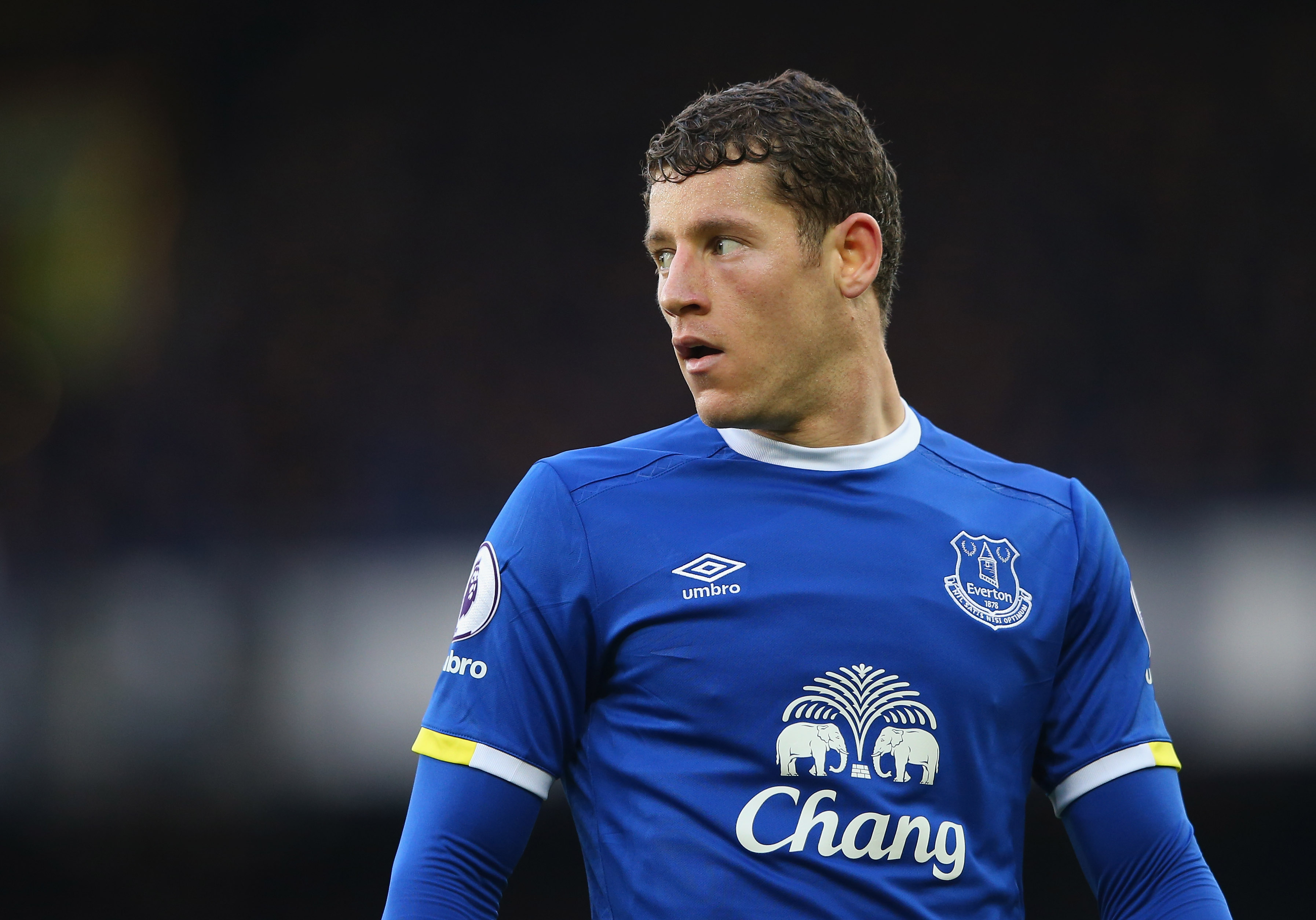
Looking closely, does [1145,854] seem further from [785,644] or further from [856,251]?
[856,251]

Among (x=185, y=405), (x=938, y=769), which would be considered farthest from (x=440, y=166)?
(x=938, y=769)

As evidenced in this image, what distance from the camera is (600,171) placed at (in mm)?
6105

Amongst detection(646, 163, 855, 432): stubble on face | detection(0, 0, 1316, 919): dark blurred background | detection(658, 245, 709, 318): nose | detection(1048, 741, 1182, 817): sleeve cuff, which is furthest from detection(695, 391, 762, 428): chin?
detection(0, 0, 1316, 919): dark blurred background

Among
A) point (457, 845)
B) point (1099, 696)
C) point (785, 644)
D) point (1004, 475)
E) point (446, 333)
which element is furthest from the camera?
point (446, 333)

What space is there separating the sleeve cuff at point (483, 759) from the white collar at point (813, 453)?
482 mm

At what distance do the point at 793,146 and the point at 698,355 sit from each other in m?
0.27

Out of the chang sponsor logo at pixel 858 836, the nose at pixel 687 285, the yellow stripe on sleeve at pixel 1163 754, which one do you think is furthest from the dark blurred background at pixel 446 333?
the nose at pixel 687 285

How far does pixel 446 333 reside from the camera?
235 inches

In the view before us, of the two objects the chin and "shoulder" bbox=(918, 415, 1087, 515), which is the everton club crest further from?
the chin

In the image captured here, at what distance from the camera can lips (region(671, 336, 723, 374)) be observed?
5.06 feet

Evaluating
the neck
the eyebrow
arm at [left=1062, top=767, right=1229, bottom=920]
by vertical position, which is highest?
the eyebrow

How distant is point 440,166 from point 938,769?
5.04m

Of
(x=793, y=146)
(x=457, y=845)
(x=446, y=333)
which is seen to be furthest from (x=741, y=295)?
(x=446, y=333)

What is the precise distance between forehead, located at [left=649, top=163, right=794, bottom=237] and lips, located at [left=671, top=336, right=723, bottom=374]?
0.13 metres
